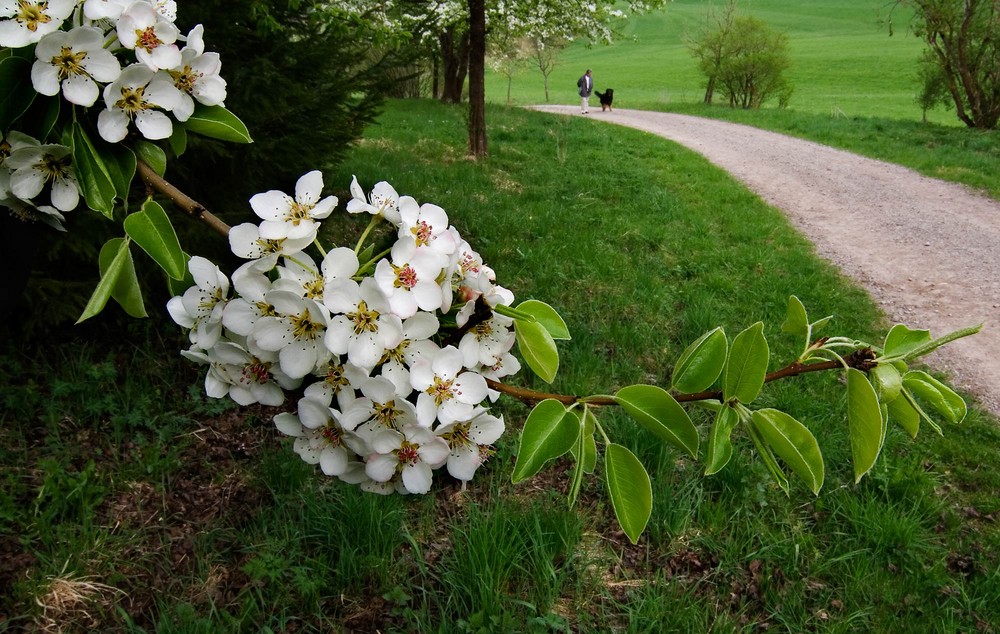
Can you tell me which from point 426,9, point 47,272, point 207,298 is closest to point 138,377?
point 47,272

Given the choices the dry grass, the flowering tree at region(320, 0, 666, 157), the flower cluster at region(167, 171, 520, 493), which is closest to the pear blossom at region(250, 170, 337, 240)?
the flower cluster at region(167, 171, 520, 493)

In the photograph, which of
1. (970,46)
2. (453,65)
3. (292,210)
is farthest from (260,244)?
(453,65)

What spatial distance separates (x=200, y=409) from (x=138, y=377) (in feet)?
1.33

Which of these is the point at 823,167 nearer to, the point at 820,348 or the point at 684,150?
the point at 684,150

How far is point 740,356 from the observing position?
2.37 ft

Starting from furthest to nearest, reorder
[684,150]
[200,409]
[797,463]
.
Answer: [684,150] → [200,409] → [797,463]

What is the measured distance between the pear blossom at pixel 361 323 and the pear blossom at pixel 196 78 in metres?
0.32

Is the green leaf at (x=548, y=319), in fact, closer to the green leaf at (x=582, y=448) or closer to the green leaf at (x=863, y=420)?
the green leaf at (x=582, y=448)

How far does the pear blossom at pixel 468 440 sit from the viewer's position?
A: 0.79m

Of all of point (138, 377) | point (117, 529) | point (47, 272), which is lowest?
point (117, 529)

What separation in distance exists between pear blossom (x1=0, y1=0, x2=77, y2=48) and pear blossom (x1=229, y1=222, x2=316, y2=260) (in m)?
0.27

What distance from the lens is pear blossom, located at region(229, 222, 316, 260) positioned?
0.71 metres

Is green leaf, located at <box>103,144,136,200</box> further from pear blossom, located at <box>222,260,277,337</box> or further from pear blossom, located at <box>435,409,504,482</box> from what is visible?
pear blossom, located at <box>435,409,504,482</box>

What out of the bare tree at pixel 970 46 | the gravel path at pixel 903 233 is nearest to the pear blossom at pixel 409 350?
the gravel path at pixel 903 233
